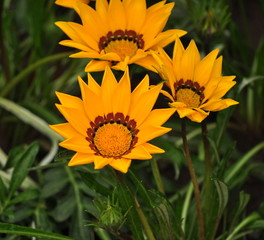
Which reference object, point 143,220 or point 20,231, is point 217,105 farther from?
point 20,231

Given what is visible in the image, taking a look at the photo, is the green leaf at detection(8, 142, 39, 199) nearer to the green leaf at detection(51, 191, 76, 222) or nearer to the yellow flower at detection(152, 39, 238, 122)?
the green leaf at detection(51, 191, 76, 222)

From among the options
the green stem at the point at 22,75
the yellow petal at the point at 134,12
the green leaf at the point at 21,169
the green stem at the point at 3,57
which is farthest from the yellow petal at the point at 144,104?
the green stem at the point at 3,57

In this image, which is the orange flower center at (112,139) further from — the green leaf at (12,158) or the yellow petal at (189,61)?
the green leaf at (12,158)


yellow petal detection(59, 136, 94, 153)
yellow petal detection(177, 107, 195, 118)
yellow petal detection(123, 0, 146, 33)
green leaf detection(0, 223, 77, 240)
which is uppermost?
yellow petal detection(123, 0, 146, 33)

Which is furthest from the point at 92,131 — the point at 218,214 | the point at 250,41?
the point at 250,41

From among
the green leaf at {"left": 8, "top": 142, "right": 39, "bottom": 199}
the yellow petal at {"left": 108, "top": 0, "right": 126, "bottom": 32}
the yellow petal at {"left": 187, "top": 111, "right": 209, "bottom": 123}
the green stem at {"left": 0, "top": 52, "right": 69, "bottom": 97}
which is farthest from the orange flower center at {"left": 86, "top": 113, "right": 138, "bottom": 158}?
the green stem at {"left": 0, "top": 52, "right": 69, "bottom": 97}

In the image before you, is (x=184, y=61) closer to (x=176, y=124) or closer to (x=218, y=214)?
(x=218, y=214)
